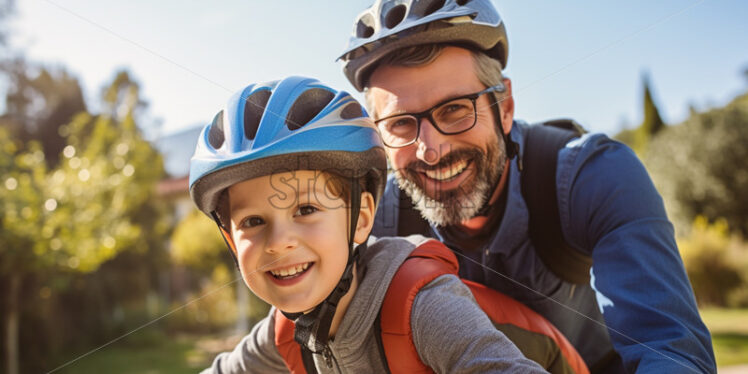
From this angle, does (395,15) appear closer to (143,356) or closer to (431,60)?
(431,60)

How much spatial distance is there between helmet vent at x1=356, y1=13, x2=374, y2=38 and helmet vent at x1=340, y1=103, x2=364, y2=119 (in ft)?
1.26

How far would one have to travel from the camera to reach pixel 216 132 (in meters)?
1.16

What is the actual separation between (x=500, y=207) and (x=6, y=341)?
885 cm

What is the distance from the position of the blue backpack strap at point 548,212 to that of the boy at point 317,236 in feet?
1.31

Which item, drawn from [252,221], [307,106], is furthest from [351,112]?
[252,221]

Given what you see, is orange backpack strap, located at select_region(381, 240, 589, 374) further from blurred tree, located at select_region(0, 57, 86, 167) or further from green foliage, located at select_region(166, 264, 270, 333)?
blurred tree, located at select_region(0, 57, 86, 167)

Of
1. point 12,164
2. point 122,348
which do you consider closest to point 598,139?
point 12,164

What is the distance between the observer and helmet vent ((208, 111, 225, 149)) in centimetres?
114

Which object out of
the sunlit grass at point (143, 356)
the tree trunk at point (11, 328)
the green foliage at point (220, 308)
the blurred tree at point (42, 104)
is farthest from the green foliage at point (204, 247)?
the blurred tree at point (42, 104)

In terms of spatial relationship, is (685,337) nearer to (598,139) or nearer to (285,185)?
(598,139)

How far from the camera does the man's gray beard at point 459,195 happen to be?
134 cm

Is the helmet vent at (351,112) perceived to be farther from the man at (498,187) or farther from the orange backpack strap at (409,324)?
the orange backpack strap at (409,324)

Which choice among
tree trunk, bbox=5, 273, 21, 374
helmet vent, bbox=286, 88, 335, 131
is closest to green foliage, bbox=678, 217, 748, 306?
helmet vent, bbox=286, 88, 335, 131

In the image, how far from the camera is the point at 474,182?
136cm
